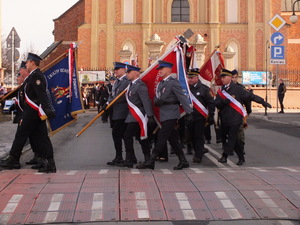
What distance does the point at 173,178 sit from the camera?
741 cm

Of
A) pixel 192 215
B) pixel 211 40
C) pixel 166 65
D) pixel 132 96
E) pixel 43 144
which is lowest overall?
pixel 192 215

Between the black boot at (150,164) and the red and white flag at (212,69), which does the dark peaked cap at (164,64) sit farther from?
the red and white flag at (212,69)

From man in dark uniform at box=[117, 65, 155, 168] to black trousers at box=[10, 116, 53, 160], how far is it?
1470 mm

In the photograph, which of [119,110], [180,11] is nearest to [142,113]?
[119,110]

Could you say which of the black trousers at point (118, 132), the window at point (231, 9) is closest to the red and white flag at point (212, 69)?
the black trousers at point (118, 132)

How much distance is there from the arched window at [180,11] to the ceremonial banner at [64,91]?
126 feet

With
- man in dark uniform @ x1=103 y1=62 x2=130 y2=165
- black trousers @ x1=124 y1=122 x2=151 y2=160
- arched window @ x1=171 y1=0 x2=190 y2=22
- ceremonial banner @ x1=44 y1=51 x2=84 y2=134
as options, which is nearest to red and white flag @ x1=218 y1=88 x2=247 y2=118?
black trousers @ x1=124 y1=122 x2=151 y2=160

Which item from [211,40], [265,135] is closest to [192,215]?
[265,135]

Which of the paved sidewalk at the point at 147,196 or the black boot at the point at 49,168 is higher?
the black boot at the point at 49,168

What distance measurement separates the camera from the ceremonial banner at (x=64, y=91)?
29.3 ft

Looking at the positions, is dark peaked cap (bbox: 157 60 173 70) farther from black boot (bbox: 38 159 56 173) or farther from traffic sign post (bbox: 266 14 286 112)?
traffic sign post (bbox: 266 14 286 112)

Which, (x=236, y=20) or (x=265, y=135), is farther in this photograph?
(x=236, y=20)

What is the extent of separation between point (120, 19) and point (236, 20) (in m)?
10.9

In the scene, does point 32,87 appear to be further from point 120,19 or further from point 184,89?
point 120,19
